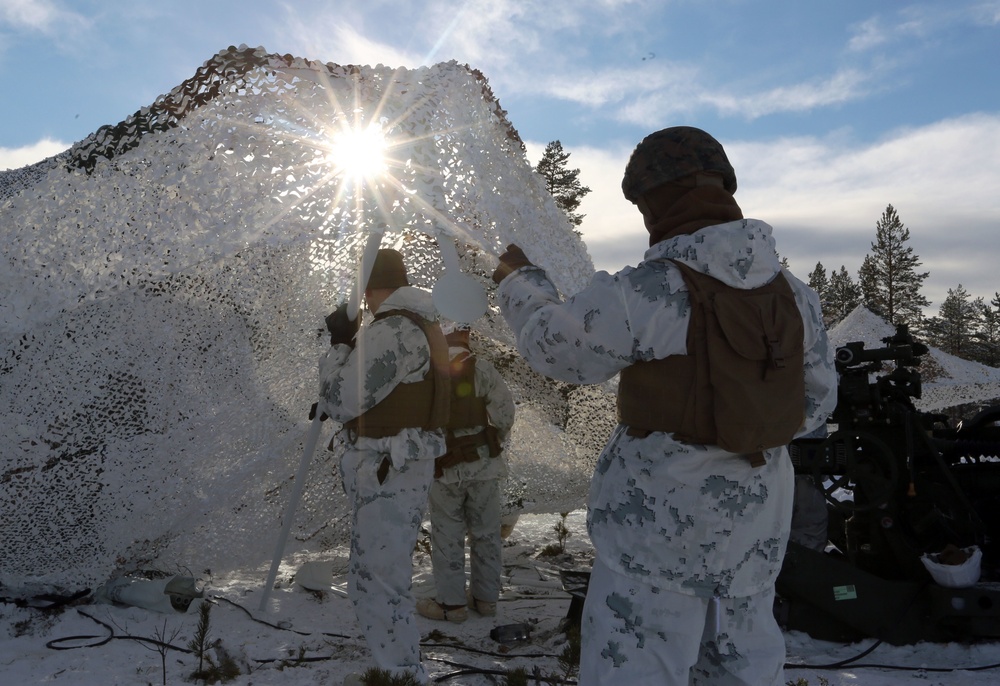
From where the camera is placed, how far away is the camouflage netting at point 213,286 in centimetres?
316

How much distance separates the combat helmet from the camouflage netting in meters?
1.30

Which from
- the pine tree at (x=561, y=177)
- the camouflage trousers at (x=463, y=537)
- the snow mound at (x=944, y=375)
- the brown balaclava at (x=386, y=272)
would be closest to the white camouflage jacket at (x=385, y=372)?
the brown balaclava at (x=386, y=272)

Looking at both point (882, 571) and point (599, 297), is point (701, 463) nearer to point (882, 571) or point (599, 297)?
point (599, 297)

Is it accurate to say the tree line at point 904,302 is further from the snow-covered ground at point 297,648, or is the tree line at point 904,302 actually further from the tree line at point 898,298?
the snow-covered ground at point 297,648

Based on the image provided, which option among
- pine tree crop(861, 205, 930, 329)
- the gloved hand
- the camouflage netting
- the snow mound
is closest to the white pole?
the camouflage netting

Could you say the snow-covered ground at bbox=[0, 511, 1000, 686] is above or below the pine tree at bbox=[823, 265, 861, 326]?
below

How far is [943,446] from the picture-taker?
12.9 ft

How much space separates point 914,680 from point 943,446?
121 cm

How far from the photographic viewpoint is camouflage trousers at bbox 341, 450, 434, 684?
311 cm

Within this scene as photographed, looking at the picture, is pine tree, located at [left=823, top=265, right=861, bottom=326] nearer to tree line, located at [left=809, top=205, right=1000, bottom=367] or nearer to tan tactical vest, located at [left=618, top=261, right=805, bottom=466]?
tree line, located at [left=809, top=205, right=1000, bottom=367]

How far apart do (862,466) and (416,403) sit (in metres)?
2.30

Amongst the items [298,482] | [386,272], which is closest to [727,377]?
[386,272]

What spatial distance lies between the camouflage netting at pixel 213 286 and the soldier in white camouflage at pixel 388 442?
1.53ft

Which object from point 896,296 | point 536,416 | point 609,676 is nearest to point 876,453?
point 536,416
